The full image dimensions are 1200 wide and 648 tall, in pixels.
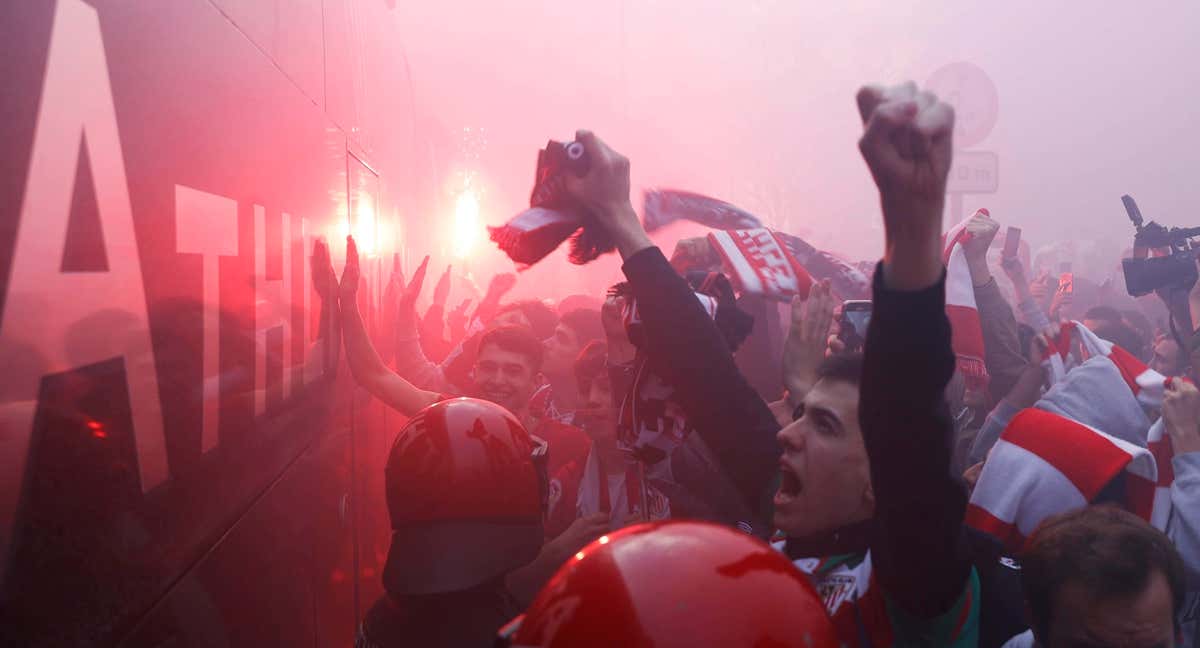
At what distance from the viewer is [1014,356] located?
356 centimetres

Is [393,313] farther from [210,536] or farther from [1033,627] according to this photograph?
[1033,627]

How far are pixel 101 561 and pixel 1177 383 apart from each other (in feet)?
9.96

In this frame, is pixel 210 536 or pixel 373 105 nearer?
pixel 210 536

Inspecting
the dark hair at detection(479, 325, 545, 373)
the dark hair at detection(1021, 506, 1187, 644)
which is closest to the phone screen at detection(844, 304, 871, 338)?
the dark hair at detection(1021, 506, 1187, 644)

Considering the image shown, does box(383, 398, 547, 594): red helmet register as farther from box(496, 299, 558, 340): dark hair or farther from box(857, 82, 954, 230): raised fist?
box(496, 299, 558, 340): dark hair

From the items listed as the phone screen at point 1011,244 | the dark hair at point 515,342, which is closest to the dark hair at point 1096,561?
the dark hair at point 515,342

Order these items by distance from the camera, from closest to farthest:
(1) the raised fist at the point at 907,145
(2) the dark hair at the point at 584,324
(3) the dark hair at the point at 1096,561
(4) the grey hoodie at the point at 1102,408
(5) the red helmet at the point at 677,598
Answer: (1) the raised fist at the point at 907,145
(5) the red helmet at the point at 677,598
(3) the dark hair at the point at 1096,561
(4) the grey hoodie at the point at 1102,408
(2) the dark hair at the point at 584,324

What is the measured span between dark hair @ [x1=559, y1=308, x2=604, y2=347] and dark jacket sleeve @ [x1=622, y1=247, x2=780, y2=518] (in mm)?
2817

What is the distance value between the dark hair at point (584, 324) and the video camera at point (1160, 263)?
315cm

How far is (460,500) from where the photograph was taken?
5.99ft

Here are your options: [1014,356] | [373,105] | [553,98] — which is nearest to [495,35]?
[553,98]

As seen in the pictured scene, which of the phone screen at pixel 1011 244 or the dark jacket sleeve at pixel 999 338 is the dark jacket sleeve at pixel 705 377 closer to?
the dark jacket sleeve at pixel 999 338

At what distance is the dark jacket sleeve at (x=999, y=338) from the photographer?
3508 millimetres

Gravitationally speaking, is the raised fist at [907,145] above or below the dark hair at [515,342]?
above
